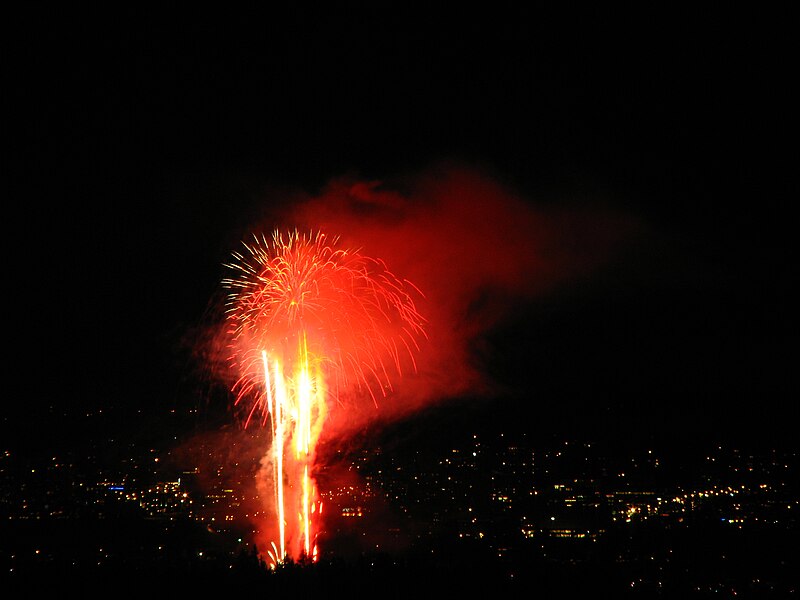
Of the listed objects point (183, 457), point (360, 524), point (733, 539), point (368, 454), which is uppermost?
point (183, 457)

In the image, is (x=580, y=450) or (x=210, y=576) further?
(x=580, y=450)

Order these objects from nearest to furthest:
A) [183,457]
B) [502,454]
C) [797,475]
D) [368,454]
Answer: [368,454] → [183,457] → [797,475] → [502,454]

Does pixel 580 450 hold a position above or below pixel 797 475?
above

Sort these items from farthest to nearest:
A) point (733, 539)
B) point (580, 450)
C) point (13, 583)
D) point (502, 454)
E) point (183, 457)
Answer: point (580, 450), point (502, 454), point (183, 457), point (733, 539), point (13, 583)

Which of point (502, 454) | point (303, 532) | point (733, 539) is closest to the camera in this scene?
point (303, 532)

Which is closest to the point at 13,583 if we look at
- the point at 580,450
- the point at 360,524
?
the point at 360,524

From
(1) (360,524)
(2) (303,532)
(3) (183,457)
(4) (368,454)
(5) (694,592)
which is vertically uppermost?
(3) (183,457)

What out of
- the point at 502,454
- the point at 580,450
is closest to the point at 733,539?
the point at 502,454

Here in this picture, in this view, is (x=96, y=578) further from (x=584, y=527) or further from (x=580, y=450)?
(x=580, y=450)

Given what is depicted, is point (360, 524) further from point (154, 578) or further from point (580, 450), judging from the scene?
point (580, 450)
